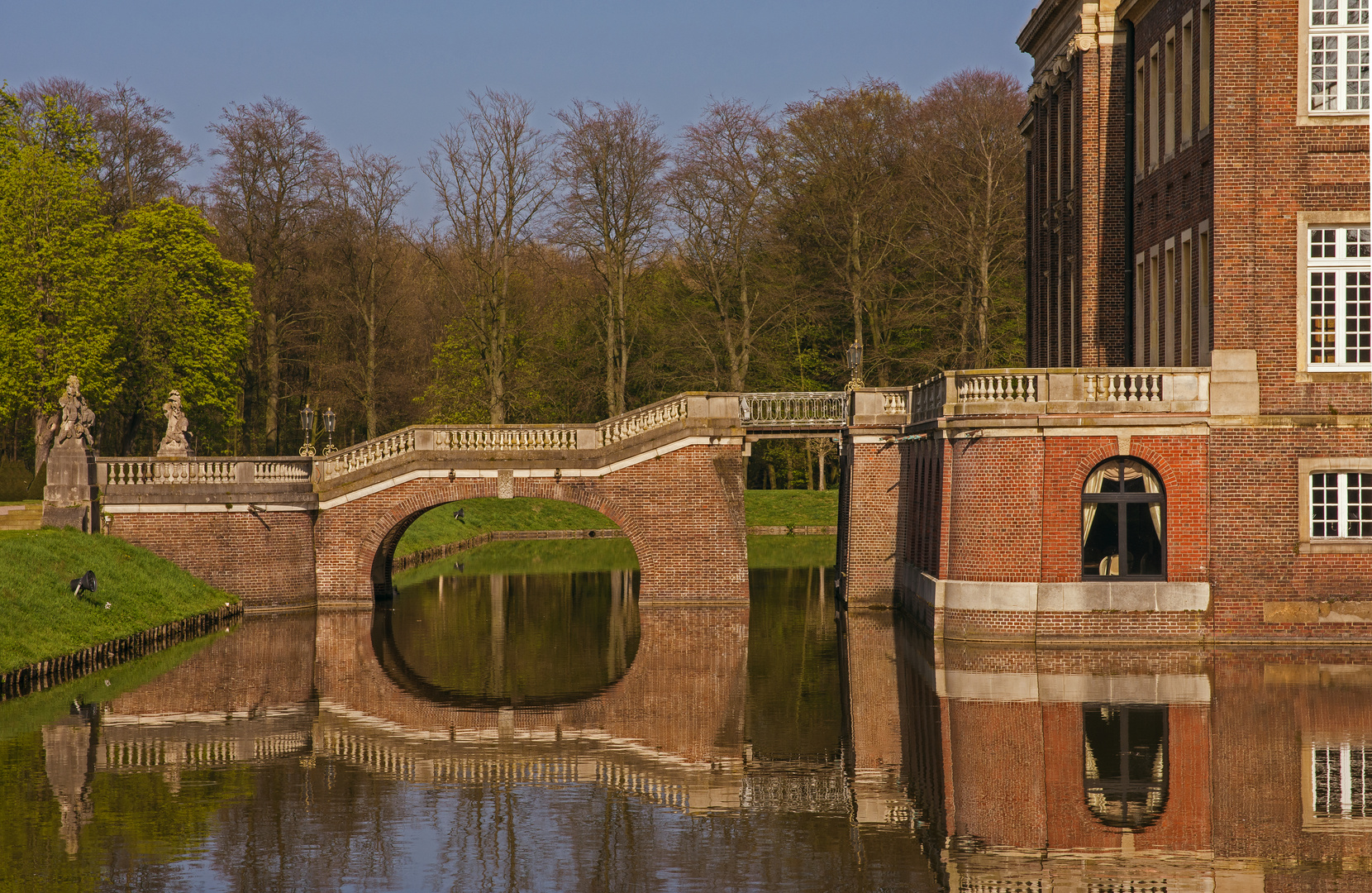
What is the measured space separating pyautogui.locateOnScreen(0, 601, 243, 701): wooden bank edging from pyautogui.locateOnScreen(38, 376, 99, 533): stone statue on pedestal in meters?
3.82

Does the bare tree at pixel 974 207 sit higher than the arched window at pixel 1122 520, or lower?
higher

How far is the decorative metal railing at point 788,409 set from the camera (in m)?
33.6

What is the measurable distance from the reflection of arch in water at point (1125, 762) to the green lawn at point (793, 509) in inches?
1560

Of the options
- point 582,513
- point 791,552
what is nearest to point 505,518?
point 582,513

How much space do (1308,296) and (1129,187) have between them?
6513mm

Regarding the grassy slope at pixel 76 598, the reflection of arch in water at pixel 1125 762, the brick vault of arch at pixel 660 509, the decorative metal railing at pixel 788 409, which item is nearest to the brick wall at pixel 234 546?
the grassy slope at pixel 76 598

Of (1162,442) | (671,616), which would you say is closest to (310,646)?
(671,616)

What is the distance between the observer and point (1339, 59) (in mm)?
24875

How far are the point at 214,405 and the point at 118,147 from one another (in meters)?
12.2

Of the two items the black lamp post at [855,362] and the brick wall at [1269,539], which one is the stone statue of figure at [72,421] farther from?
the brick wall at [1269,539]

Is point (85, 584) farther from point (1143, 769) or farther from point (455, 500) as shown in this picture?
point (1143, 769)

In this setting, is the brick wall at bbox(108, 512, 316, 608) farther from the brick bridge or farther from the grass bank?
the grass bank

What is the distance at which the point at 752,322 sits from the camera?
59031 mm

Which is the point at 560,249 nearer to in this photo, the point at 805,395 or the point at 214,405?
the point at 214,405
